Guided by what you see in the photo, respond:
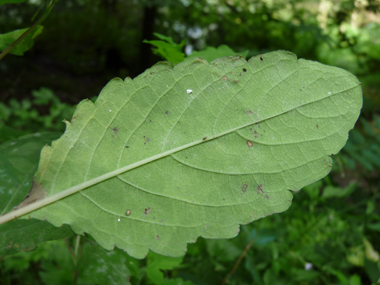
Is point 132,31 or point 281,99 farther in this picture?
point 132,31

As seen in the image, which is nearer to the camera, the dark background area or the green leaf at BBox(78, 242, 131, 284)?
the green leaf at BBox(78, 242, 131, 284)

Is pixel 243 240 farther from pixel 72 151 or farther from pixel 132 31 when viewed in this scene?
pixel 132 31

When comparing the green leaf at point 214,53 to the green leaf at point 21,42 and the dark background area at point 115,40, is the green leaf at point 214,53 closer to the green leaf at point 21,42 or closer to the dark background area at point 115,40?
the green leaf at point 21,42

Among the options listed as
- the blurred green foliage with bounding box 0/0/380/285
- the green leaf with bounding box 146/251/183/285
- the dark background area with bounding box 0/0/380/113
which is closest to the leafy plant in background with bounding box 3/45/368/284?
the blurred green foliage with bounding box 0/0/380/285

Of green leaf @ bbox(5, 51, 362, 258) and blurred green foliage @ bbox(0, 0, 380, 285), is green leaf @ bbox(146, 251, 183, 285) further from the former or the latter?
green leaf @ bbox(5, 51, 362, 258)

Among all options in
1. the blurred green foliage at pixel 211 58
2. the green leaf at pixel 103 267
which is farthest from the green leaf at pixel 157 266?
the green leaf at pixel 103 267

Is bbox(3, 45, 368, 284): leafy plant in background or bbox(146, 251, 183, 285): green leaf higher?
bbox(3, 45, 368, 284): leafy plant in background

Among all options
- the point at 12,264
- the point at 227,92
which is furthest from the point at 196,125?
the point at 12,264

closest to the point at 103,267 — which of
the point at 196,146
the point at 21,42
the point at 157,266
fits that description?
the point at 157,266
